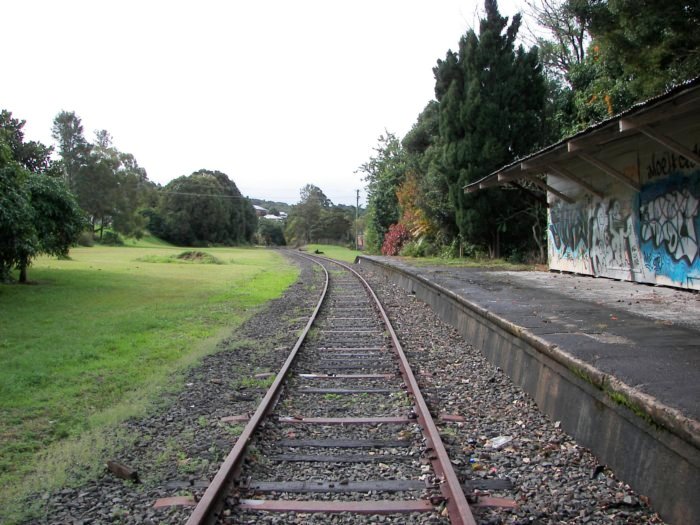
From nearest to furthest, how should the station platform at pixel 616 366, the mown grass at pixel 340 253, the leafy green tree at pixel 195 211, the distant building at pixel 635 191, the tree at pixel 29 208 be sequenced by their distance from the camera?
the station platform at pixel 616 366 < the distant building at pixel 635 191 < the tree at pixel 29 208 < the mown grass at pixel 340 253 < the leafy green tree at pixel 195 211

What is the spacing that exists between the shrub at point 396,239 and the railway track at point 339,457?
30.0 meters

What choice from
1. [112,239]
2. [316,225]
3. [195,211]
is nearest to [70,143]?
[112,239]

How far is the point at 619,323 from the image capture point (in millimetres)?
7473

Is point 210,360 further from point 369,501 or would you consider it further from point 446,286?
point 446,286

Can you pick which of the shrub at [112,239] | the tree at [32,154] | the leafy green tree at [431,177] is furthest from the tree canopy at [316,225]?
the tree at [32,154]

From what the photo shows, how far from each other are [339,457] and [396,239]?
3453 centimetres

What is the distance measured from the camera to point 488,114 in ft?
72.1

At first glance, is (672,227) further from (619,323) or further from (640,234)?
(619,323)

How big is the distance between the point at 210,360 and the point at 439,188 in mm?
19915

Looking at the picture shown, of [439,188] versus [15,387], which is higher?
[439,188]

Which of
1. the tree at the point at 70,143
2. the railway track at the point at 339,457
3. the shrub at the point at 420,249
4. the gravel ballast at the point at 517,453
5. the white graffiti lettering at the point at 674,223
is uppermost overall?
the tree at the point at 70,143

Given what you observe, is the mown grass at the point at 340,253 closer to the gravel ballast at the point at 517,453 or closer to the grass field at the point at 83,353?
the grass field at the point at 83,353

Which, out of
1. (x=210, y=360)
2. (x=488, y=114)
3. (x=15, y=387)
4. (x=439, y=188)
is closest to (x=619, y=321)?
(x=210, y=360)

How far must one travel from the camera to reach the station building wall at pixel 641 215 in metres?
10.0
